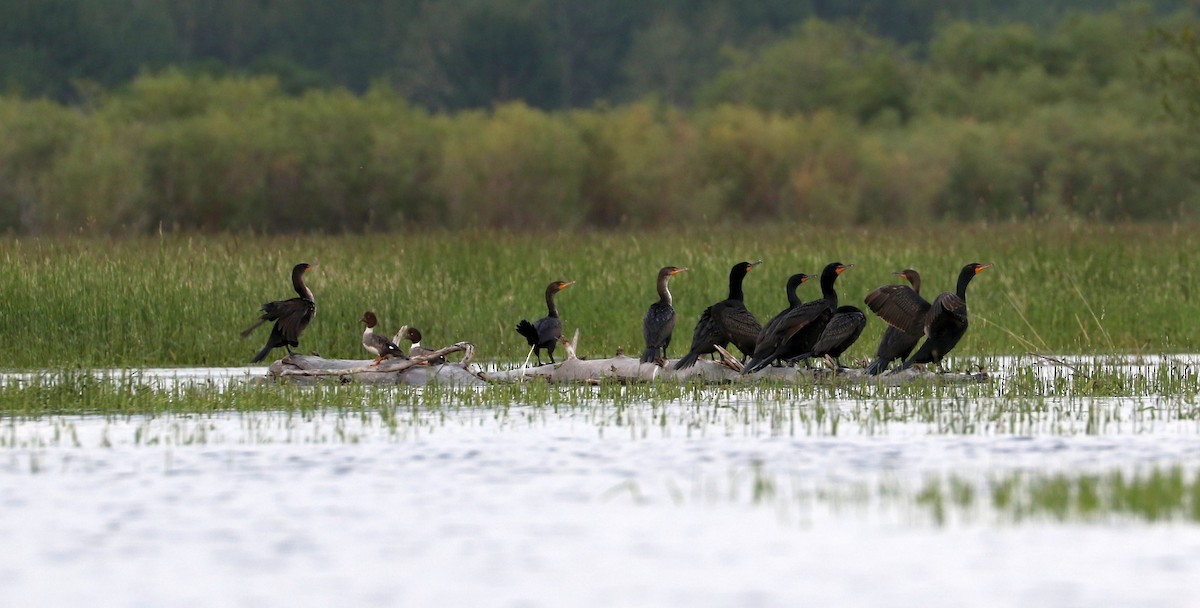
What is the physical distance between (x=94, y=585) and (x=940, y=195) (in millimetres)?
40725

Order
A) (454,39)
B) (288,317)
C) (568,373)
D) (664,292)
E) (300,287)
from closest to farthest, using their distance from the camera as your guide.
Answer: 1. (568,373)
2. (664,292)
3. (288,317)
4. (300,287)
5. (454,39)

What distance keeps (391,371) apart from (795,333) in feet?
9.34

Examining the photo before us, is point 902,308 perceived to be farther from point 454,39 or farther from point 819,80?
point 454,39

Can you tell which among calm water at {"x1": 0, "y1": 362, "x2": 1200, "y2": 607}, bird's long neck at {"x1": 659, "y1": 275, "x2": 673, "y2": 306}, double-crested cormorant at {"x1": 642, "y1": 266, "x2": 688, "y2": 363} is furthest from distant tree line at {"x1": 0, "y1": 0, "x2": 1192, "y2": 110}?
calm water at {"x1": 0, "y1": 362, "x2": 1200, "y2": 607}

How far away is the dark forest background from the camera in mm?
41281

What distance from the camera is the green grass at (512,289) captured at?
17.8 metres

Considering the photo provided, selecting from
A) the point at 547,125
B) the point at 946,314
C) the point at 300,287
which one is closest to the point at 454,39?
the point at 547,125

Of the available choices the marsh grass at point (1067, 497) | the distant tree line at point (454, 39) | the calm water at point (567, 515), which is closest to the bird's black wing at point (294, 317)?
the calm water at point (567, 515)

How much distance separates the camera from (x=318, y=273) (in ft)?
66.7

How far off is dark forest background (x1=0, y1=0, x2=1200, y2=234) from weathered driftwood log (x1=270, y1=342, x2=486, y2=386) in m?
10.1

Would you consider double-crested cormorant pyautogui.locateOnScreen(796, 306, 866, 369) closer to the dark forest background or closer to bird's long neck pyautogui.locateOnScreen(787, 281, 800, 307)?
bird's long neck pyautogui.locateOnScreen(787, 281, 800, 307)

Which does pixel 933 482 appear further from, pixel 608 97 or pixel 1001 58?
pixel 608 97

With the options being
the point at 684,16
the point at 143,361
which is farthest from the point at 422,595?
the point at 684,16

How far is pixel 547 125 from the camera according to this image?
4491 cm
